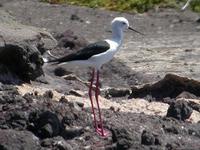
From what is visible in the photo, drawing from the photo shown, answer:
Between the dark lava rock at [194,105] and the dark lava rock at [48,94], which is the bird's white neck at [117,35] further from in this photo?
the dark lava rock at [194,105]

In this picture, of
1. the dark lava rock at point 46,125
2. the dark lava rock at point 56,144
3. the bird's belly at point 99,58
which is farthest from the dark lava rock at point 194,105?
the dark lava rock at point 56,144

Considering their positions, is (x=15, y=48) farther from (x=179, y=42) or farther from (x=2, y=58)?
(x=179, y=42)

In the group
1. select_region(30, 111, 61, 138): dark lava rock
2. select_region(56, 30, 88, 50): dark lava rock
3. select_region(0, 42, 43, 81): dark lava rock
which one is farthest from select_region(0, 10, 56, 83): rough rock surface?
select_region(56, 30, 88, 50): dark lava rock

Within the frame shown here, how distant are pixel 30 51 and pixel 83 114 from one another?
6.73ft

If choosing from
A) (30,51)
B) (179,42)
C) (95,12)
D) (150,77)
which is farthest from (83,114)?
(95,12)

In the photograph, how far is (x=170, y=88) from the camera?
47.8 ft

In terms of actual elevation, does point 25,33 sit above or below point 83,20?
above

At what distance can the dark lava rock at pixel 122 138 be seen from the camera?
10.5 meters

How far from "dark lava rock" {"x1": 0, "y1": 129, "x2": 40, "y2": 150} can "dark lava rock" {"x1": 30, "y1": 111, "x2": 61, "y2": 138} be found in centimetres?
33

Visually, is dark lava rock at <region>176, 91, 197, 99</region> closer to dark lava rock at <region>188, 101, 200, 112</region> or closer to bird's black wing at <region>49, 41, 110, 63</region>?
dark lava rock at <region>188, 101, 200, 112</region>

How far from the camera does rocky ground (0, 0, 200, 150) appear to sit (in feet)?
36.2

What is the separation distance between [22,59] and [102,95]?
1551 millimetres

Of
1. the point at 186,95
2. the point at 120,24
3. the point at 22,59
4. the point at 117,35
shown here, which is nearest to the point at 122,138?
the point at 117,35

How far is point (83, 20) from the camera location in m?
24.5
